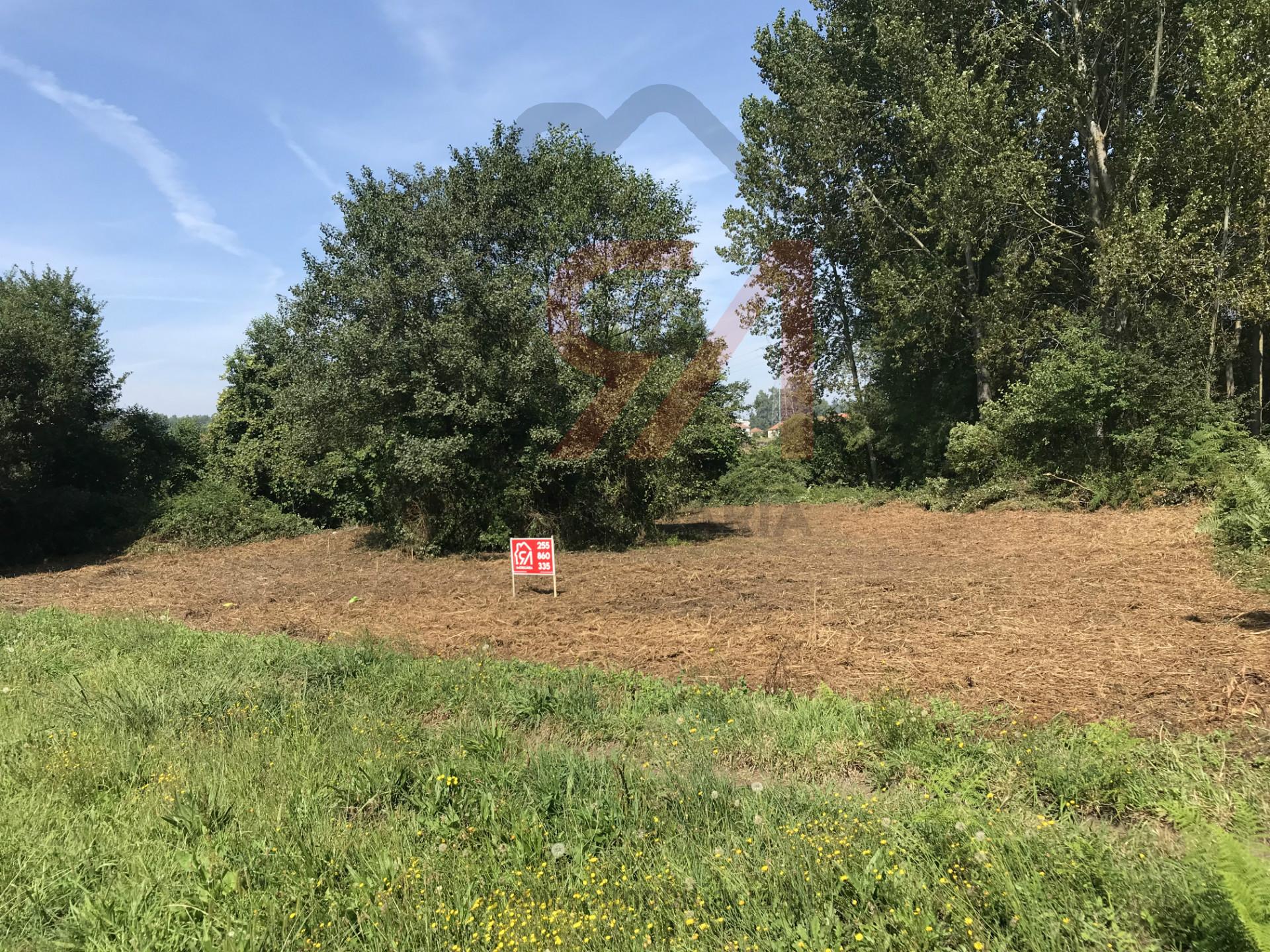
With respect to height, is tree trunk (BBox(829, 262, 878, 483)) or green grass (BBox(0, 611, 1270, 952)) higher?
tree trunk (BBox(829, 262, 878, 483))

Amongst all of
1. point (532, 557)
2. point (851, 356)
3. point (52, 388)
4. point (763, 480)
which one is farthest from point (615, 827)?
point (851, 356)

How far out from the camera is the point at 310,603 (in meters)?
10.9

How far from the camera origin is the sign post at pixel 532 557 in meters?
10.9

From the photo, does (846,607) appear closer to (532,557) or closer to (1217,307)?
(532,557)

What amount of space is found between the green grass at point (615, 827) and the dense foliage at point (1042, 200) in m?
16.5

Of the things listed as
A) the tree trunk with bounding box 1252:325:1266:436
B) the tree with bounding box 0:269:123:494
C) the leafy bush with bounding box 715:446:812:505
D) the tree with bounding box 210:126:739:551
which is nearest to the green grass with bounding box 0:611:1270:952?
the tree with bounding box 210:126:739:551

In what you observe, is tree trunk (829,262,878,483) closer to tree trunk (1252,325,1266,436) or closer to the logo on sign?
tree trunk (1252,325,1266,436)

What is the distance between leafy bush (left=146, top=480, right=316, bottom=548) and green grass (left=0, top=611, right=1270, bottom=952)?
15.8 metres

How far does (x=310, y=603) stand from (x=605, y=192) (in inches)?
440

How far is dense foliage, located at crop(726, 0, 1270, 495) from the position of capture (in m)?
16.6

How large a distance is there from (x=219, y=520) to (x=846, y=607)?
17699 millimetres

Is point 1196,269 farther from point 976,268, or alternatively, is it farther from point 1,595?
point 1,595

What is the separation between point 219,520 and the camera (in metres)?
20.0

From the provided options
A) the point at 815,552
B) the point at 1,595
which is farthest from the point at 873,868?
the point at 1,595
